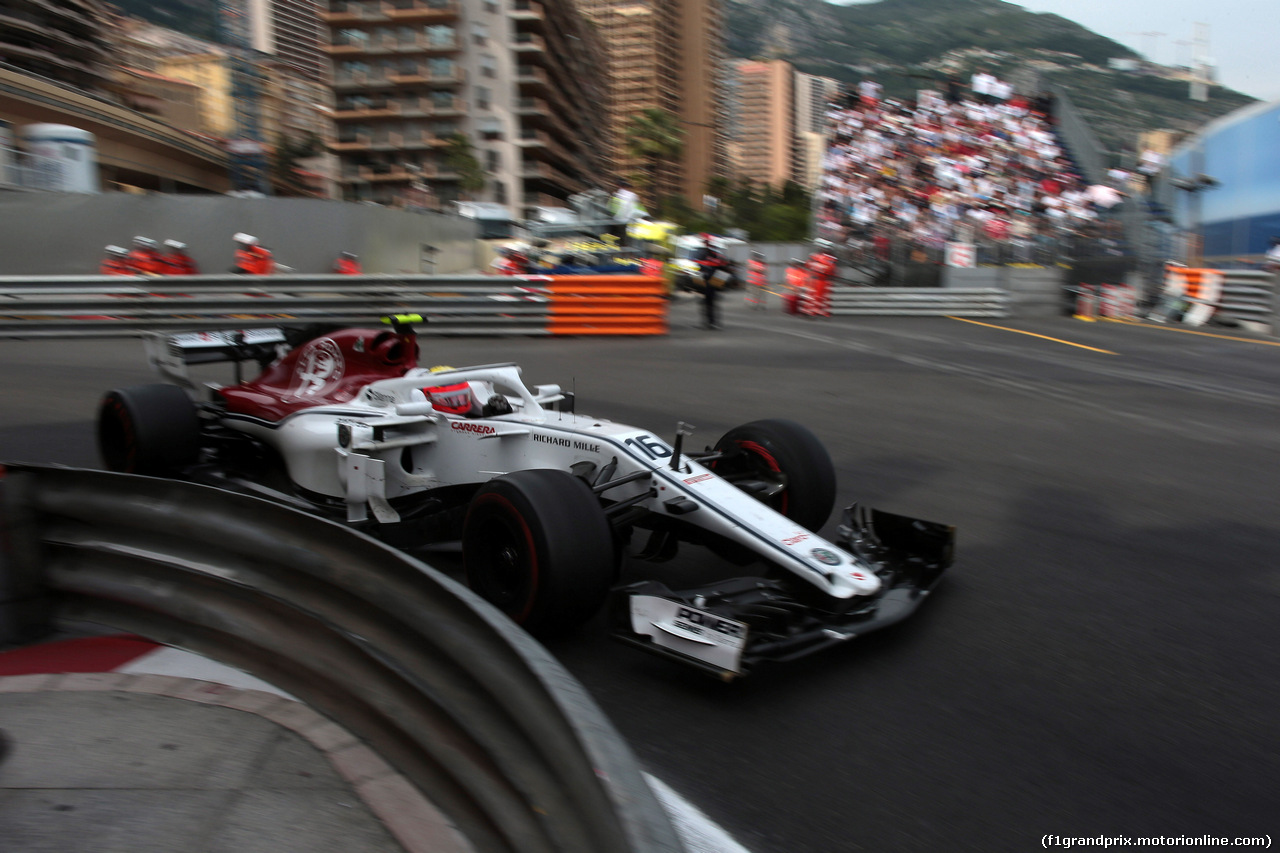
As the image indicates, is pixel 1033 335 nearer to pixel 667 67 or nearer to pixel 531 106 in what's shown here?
pixel 531 106

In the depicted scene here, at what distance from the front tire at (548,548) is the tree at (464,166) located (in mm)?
63748

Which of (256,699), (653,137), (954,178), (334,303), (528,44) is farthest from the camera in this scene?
(653,137)

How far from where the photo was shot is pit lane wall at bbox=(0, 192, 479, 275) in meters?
15.3

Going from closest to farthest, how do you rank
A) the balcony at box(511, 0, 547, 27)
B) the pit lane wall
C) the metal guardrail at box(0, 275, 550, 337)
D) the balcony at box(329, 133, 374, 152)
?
the metal guardrail at box(0, 275, 550, 337)
the pit lane wall
the balcony at box(511, 0, 547, 27)
the balcony at box(329, 133, 374, 152)

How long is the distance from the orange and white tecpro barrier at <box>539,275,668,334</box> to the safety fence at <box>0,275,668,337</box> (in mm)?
14

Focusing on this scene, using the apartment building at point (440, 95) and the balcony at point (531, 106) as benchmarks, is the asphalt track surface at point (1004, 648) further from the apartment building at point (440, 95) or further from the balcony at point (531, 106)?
the balcony at point (531, 106)

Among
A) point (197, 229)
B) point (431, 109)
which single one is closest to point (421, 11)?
point (431, 109)

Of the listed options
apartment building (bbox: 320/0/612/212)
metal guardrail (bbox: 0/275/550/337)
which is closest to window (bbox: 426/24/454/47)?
apartment building (bbox: 320/0/612/212)

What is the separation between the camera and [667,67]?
16262 centimetres

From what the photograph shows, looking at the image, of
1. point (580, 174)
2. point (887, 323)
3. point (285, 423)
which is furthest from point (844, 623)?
point (580, 174)

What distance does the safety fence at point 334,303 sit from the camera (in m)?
11.8

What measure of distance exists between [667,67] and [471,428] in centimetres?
16993

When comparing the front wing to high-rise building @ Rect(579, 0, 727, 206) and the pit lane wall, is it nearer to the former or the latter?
the pit lane wall

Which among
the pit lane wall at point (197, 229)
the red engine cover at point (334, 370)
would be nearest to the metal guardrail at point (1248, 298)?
the red engine cover at point (334, 370)
